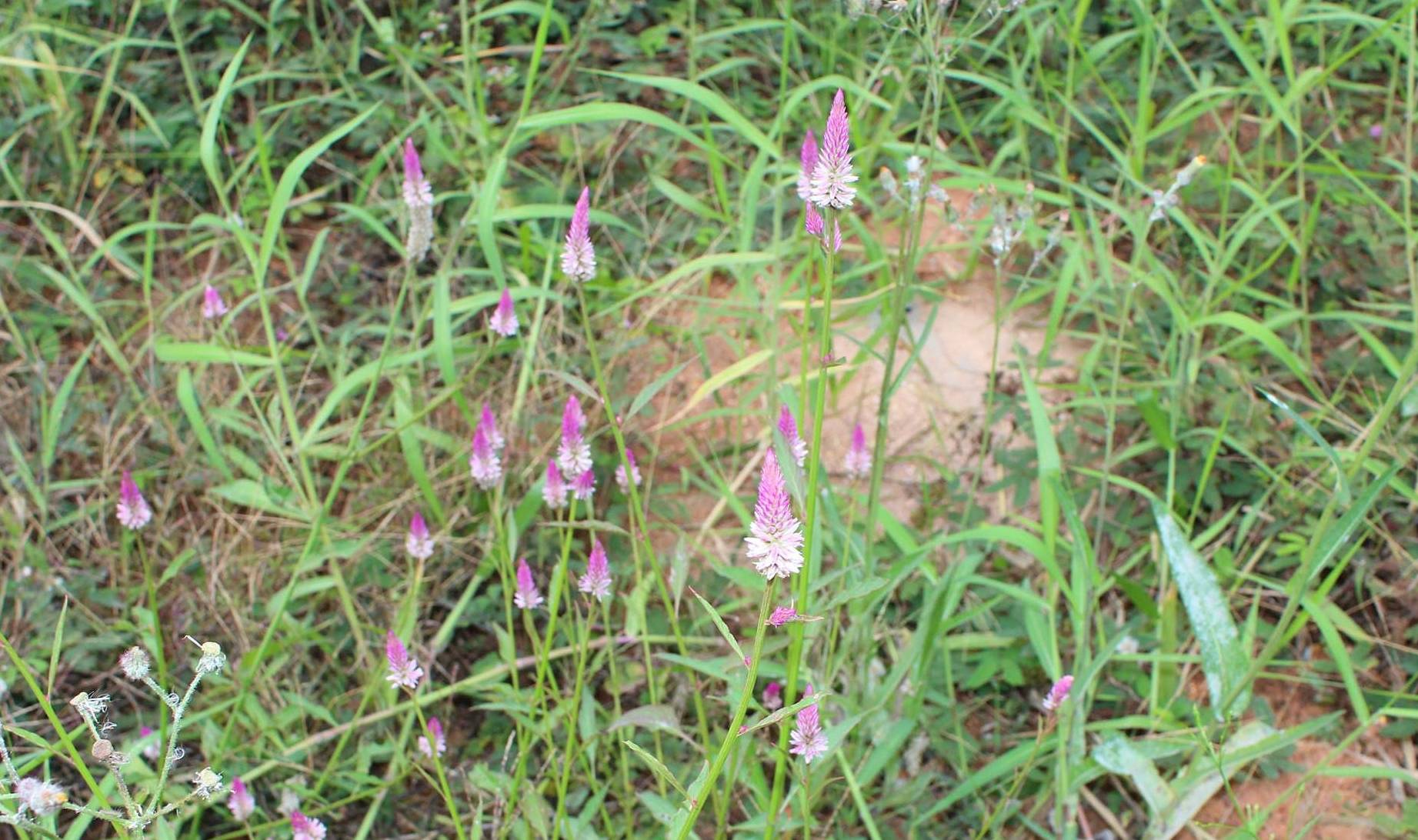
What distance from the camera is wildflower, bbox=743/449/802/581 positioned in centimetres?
116

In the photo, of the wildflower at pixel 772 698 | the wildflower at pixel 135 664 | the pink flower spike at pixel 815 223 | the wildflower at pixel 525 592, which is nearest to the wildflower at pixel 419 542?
the wildflower at pixel 525 592

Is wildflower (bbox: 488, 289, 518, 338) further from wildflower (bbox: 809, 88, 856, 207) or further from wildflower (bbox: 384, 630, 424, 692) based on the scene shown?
wildflower (bbox: 809, 88, 856, 207)

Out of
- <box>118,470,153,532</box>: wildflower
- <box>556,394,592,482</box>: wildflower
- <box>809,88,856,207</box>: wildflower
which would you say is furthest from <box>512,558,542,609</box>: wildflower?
<box>809,88,856,207</box>: wildflower

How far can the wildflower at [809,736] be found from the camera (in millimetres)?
1596

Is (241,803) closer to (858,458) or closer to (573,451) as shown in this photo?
(573,451)

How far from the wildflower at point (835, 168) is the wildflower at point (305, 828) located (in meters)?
1.18

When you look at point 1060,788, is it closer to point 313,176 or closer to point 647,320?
point 647,320

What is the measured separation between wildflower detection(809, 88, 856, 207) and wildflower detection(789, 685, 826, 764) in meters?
0.65

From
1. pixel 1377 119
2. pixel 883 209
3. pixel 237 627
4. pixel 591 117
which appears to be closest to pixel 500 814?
pixel 237 627

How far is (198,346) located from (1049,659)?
68.2 inches

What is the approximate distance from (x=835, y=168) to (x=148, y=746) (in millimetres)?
1690

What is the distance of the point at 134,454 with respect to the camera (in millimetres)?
2799

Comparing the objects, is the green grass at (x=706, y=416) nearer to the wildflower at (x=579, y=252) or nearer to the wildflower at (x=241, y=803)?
the wildflower at (x=241, y=803)

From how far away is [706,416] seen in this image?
8.46ft
